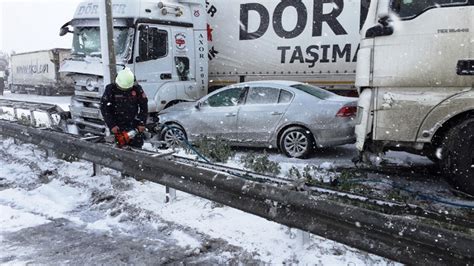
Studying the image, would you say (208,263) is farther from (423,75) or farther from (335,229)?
(423,75)

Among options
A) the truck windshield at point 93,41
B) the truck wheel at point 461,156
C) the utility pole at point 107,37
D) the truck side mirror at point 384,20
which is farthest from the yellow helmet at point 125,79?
the truck wheel at point 461,156

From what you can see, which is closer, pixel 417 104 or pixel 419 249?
pixel 419 249

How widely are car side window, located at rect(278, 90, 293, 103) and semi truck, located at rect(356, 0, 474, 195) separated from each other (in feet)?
7.93

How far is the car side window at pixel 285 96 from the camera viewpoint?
795cm

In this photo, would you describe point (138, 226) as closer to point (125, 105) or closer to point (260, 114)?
point (125, 105)

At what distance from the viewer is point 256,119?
8.09 m

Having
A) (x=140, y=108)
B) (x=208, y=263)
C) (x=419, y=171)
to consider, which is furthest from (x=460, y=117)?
(x=140, y=108)

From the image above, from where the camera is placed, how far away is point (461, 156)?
5020 millimetres

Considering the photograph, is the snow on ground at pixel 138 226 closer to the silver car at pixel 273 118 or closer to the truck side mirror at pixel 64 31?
the silver car at pixel 273 118

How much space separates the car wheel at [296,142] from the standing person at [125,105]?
284cm

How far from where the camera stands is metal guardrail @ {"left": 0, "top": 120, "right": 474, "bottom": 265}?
8.04 feet

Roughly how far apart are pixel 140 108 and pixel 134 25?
3.76m

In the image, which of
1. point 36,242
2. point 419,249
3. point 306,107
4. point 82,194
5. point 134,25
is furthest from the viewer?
point 134,25

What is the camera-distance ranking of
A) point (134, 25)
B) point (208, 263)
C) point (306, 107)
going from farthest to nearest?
point (134, 25) → point (306, 107) → point (208, 263)
